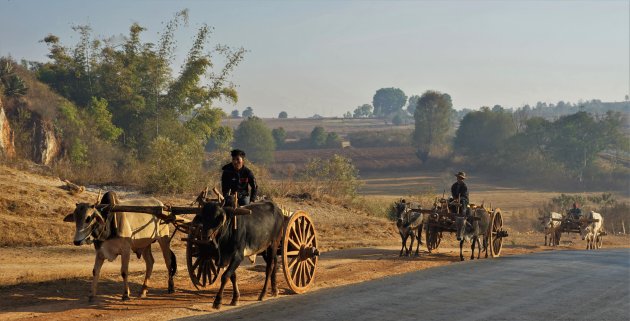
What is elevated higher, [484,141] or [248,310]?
[484,141]

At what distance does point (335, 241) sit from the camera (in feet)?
82.5

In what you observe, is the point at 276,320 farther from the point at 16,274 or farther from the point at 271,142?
the point at 271,142

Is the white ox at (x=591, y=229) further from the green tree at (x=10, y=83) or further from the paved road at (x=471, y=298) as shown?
the green tree at (x=10, y=83)

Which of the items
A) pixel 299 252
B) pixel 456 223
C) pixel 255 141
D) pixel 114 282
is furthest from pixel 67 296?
pixel 255 141

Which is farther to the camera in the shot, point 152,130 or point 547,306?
point 152,130

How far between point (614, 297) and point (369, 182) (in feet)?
229

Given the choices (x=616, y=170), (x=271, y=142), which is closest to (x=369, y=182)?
(x=271, y=142)

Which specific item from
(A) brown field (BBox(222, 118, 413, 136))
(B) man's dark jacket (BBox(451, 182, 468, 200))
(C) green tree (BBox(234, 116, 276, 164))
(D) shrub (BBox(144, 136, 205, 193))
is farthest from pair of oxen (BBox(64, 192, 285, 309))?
(A) brown field (BBox(222, 118, 413, 136))

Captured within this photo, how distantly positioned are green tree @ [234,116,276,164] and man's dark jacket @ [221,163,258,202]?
3002 inches

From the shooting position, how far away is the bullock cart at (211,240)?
1164cm

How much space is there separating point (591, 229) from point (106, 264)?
21.1m

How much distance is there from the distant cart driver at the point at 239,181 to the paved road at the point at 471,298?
5.94 ft

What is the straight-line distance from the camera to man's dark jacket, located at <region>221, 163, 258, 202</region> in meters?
13.0

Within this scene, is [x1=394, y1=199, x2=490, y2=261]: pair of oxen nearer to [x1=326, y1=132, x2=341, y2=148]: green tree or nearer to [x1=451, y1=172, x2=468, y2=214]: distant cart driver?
[x1=451, y1=172, x2=468, y2=214]: distant cart driver
